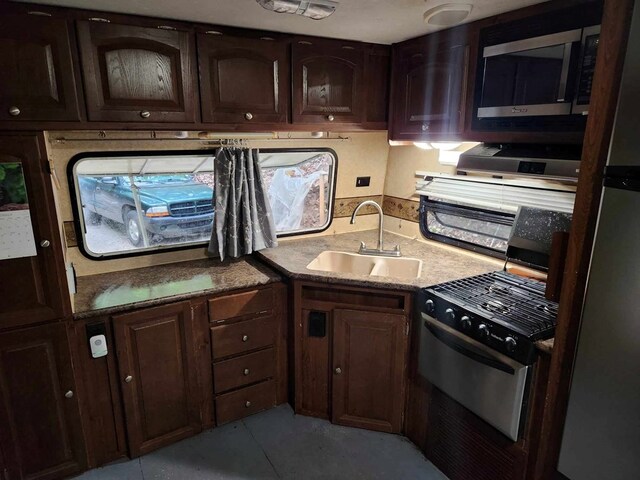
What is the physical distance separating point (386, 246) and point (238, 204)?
3.48 ft

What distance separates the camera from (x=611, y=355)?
121 cm

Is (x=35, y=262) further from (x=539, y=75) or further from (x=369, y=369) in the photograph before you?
(x=539, y=75)

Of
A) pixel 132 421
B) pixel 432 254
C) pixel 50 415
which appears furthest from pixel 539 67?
pixel 50 415

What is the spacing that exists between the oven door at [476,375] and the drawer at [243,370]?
0.94 metres

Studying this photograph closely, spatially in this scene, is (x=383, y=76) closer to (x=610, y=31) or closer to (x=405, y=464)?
(x=610, y=31)

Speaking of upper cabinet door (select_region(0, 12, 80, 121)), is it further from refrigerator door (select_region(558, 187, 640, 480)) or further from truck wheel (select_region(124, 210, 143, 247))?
refrigerator door (select_region(558, 187, 640, 480))

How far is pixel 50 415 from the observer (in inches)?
78.3

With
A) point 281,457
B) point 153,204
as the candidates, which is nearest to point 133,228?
point 153,204

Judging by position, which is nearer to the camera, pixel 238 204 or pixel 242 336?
pixel 242 336

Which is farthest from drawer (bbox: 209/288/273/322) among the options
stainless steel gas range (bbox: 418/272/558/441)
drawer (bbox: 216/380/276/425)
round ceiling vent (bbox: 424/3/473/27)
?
round ceiling vent (bbox: 424/3/473/27)

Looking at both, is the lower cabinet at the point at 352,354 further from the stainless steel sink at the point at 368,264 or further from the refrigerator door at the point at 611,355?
→ the refrigerator door at the point at 611,355

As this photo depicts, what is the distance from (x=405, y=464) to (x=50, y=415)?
5.86 ft

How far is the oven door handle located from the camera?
5.59 ft

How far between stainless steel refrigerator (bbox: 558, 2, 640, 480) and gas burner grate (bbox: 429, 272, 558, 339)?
14.0 inches
